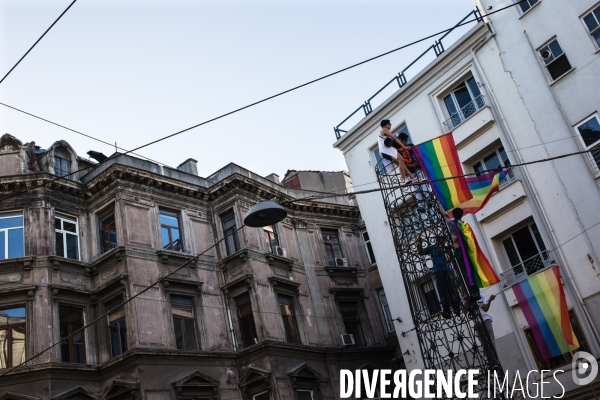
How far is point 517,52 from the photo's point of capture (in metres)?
20.0

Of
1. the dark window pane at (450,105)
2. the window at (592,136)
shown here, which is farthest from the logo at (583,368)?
the dark window pane at (450,105)

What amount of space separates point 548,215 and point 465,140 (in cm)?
418

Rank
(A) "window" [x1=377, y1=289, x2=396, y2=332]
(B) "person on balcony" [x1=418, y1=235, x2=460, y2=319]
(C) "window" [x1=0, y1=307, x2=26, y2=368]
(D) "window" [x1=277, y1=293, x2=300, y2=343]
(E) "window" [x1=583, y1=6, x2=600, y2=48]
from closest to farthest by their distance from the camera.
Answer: (B) "person on balcony" [x1=418, y1=235, x2=460, y2=319]
(E) "window" [x1=583, y1=6, x2=600, y2=48]
(C) "window" [x1=0, y1=307, x2=26, y2=368]
(D) "window" [x1=277, y1=293, x2=300, y2=343]
(A) "window" [x1=377, y1=289, x2=396, y2=332]

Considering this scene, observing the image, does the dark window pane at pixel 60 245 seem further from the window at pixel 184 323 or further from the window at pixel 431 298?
the window at pixel 431 298

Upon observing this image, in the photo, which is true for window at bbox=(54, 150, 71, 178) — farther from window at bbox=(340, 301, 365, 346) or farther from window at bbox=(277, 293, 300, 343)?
window at bbox=(340, 301, 365, 346)

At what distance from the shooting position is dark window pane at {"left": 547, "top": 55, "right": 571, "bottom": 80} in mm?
18719

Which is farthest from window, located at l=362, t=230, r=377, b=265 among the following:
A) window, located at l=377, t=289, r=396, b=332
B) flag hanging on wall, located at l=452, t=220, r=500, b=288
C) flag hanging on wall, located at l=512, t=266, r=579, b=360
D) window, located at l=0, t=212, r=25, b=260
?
flag hanging on wall, located at l=452, t=220, r=500, b=288

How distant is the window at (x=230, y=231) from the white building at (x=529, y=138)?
7073mm

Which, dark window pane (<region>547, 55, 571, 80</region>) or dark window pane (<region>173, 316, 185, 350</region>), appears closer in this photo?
dark window pane (<region>547, 55, 571, 80</region>)

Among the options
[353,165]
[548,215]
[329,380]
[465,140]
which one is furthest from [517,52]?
[329,380]

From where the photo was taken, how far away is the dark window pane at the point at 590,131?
17.6 meters

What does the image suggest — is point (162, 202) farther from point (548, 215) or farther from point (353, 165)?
point (548, 215)

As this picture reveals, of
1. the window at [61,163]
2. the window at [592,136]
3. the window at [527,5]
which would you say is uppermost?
the window at [61,163]

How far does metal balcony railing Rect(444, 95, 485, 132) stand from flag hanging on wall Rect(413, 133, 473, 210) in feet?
25.0
